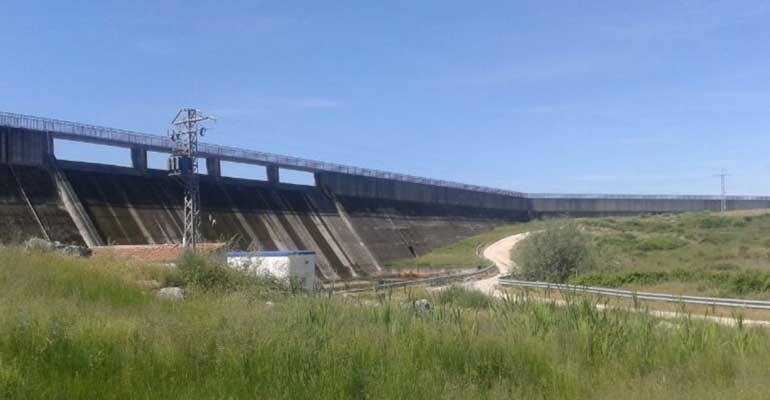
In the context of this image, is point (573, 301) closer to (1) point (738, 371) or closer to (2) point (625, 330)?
(2) point (625, 330)

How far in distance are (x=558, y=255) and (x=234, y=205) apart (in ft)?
82.4

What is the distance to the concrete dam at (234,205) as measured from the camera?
45500 millimetres

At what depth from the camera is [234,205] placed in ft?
199

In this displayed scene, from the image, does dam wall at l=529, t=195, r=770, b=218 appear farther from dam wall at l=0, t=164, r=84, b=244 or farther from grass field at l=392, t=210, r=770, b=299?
dam wall at l=0, t=164, r=84, b=244

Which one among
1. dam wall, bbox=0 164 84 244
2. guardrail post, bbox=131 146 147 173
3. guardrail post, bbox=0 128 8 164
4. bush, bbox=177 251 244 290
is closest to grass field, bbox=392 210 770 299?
guardrail post, bbox=131 146 147 173

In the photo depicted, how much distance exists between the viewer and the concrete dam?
45500 mm

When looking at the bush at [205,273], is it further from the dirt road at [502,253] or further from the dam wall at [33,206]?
the dirt road at [502,253]

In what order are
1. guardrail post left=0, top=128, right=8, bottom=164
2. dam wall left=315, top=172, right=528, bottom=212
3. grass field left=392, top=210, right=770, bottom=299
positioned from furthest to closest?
dam wall left=315, top=172, right=528, bottom=212, guardrail post left=0, top=128, right=8, bottom=164, grass field left=392, top=210, right=770, bottom=299

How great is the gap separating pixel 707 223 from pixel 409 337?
80.2 metres

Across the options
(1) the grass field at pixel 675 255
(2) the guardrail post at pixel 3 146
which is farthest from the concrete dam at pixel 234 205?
(1) the grass field at pixel 675 255

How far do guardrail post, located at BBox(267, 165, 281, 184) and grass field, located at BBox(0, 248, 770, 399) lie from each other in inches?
2274

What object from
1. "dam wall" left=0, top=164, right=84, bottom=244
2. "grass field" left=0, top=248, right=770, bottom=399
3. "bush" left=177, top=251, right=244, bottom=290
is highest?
"dam wall" left=0, top=164, right=84, bottom=244

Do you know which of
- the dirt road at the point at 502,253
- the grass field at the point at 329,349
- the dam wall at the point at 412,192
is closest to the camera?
the grass field at the point at 329,349

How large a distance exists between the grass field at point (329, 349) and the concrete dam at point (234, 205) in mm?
15181
